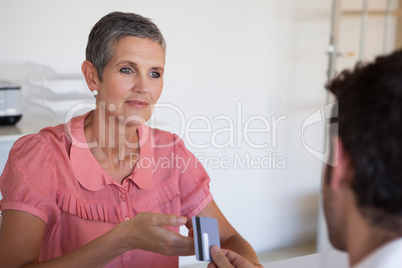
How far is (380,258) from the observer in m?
0.70

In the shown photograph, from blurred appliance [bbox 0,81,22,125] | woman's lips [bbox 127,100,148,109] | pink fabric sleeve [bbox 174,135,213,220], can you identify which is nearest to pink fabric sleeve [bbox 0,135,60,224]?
woman's lips [bbox 127,100,148,109]

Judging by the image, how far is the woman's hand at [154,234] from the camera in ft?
3.59

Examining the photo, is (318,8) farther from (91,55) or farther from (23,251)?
(23,251)

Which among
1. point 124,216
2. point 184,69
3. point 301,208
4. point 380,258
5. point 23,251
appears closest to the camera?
point 380,258

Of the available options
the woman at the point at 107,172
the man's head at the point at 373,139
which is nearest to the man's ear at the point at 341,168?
the man's head at the point at 373,139

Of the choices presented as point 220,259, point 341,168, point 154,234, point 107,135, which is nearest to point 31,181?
point 107,135

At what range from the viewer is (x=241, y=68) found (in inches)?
108

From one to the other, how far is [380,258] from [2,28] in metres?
1.87

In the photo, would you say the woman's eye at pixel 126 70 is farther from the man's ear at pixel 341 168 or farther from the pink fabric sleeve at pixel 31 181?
the man's ear at pixel 341 168

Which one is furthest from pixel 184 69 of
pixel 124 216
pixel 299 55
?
pixel 124 216

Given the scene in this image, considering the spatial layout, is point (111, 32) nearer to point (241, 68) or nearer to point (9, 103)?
point (9, 103)

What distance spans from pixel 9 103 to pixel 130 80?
0.78 metres

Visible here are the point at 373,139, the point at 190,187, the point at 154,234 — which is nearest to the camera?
the point at 373,139

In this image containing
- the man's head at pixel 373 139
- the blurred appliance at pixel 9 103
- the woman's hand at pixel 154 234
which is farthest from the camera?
the blurred appliance at pixel 9 103
